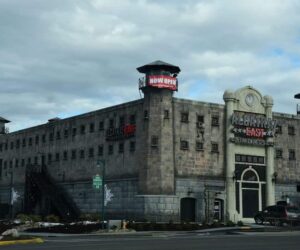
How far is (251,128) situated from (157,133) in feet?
38.3

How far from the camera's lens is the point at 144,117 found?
58.1 metres

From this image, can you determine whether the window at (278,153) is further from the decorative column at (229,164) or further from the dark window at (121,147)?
the dark window at (121,147)

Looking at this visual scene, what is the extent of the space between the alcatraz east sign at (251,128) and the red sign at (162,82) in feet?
26.3

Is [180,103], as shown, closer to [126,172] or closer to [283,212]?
[126,172]

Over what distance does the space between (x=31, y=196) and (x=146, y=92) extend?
24535 millimetres

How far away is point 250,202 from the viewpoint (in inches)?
2458

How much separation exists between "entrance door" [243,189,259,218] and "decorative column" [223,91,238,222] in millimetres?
1881

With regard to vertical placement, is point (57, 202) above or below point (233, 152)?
below

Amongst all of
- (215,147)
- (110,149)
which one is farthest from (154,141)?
(110,149)

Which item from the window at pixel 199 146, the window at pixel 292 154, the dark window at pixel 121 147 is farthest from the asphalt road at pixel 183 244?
the window at pixel 292 154

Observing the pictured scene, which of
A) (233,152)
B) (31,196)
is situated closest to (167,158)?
(233,152)

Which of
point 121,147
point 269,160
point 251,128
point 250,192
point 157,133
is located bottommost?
point 250,192

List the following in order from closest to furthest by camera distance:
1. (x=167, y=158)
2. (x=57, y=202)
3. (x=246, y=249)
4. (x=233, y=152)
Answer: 1. (x=246, y=249)
2. (x=167, y=158)
3. (x=233, y=152)
4. (x=57, y=202)

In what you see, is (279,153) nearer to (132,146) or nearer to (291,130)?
(291,130)
